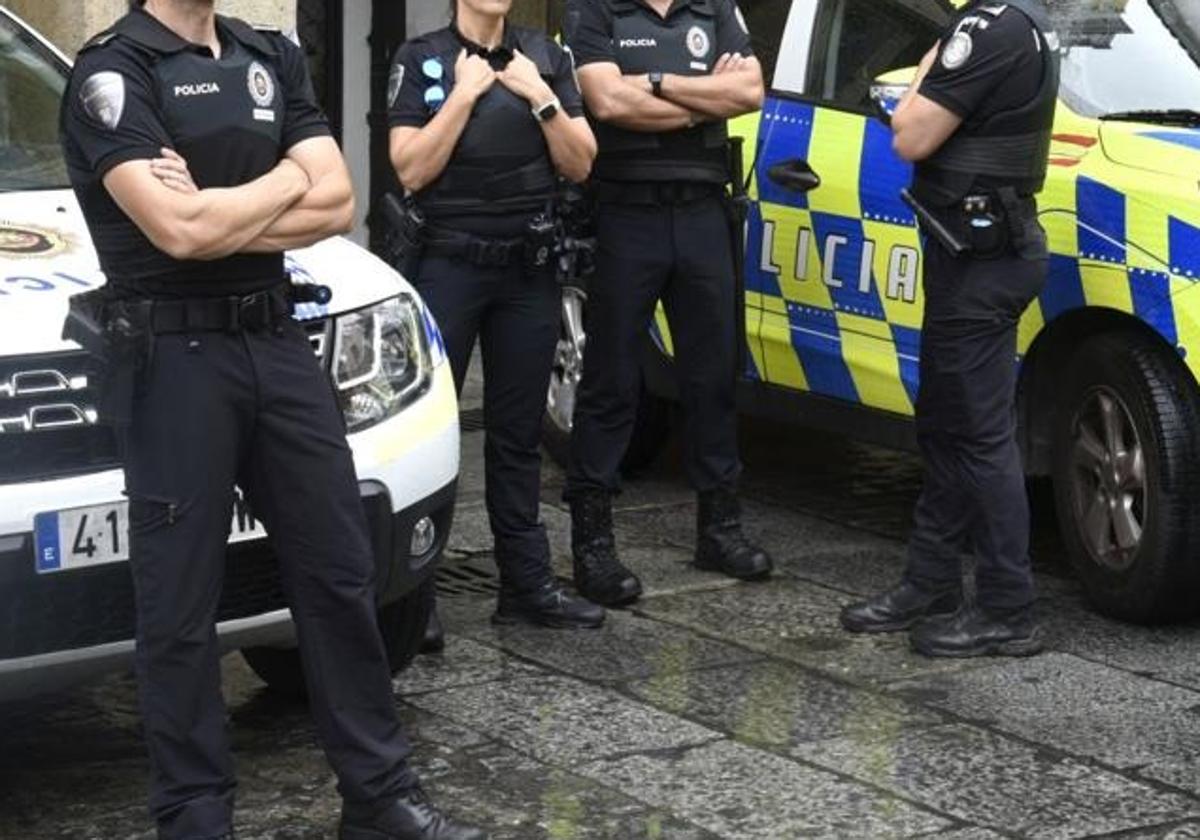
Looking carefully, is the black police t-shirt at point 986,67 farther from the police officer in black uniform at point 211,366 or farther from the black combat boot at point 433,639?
the police officer in black uniform at point 211,366

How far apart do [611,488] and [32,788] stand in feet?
6.56

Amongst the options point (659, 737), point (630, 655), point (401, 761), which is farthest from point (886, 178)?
point (401, 761)

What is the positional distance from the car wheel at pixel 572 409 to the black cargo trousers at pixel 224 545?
316 cm

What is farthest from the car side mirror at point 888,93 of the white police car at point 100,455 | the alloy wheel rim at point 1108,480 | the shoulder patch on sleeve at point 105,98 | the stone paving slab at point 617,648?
the shoulder patch on sleeve at point 105,98

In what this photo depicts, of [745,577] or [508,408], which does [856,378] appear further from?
[508,408]

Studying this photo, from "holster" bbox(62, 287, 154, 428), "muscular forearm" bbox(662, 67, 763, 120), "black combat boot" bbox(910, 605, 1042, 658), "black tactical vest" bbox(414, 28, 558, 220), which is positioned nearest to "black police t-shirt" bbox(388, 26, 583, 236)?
"black tactical vest" bbox(414, 28, 558, 220)

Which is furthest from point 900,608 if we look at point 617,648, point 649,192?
point 649,192

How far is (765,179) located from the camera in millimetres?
6887

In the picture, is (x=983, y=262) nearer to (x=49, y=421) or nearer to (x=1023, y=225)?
(x=1023, y=225)

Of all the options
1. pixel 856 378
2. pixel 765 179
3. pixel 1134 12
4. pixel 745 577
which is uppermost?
pixel 1134 12

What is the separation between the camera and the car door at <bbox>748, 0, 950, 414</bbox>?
21.4ft

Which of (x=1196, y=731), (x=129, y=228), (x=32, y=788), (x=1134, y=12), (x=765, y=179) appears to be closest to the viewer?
(x=129, y=228)

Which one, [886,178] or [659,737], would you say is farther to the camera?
[886,178]

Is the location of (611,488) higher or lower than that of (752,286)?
lower
